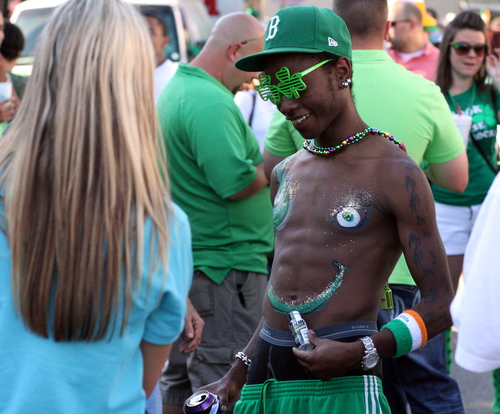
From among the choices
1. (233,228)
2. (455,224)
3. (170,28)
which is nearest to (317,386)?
(233,228)

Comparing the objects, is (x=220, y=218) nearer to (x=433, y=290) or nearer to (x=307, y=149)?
(x=307, y=149)

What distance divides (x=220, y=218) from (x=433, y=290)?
1.83m

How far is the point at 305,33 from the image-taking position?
104 inches

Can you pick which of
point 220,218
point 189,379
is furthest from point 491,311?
point 189,379

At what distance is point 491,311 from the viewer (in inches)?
69.0

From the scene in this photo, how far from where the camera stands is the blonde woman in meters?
1.77

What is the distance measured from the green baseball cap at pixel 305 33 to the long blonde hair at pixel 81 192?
3.01ft

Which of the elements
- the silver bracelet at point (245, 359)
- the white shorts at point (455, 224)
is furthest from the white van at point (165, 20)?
the silver bracelet at point (245, 359)

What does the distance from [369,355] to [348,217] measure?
0.46 m

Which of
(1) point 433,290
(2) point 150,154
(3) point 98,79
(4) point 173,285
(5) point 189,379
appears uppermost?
(3) point 98,79

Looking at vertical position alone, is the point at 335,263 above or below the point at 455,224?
above

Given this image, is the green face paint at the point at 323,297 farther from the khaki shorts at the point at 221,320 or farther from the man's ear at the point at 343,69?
the khaki shorts at the point at 221,320

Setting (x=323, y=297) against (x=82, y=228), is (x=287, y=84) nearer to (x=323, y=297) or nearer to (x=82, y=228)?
(x=323, y=297)

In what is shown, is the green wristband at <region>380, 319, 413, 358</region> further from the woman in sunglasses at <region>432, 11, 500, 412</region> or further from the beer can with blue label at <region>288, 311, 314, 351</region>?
the woman in sunglasses at <region>432, 11, 500, 412</region>
